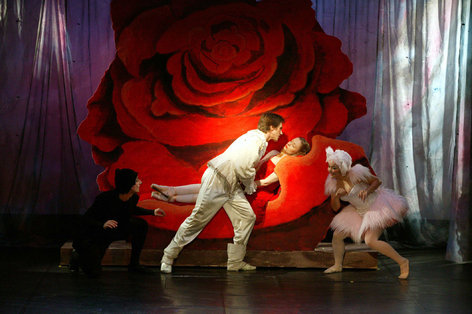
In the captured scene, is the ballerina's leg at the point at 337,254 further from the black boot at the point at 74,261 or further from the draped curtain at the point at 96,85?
the black boot at the point at 74,261

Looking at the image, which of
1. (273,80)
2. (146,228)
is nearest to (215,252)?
(146,228)

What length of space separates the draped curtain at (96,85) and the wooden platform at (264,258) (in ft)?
3.77

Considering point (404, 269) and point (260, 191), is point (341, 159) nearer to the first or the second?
point (260, 191)

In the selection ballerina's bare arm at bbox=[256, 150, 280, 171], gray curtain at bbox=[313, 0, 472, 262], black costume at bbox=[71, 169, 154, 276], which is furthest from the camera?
gray curtain at bbox=[313, 0, 472, 262]

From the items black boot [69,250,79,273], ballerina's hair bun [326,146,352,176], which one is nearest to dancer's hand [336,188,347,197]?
ballerina's hair bun [326,146,352,176]

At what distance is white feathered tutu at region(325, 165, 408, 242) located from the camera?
565 centimetres

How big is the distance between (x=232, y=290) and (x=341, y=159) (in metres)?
1.50

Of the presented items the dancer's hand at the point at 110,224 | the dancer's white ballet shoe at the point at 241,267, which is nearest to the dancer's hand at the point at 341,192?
the dancer's white ballet shoe at the point at 241,267

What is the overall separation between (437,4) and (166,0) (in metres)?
2.82

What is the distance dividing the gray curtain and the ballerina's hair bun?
1.17 m

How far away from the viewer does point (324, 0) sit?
22.1 ft

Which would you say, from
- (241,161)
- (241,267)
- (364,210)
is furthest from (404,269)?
(241,161)

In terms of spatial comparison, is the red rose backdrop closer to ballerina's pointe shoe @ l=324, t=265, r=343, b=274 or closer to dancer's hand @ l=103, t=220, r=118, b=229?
dancer's hand @ l=103, t=220, r=118, b=229

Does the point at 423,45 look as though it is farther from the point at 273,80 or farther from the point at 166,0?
the point at 166,0
